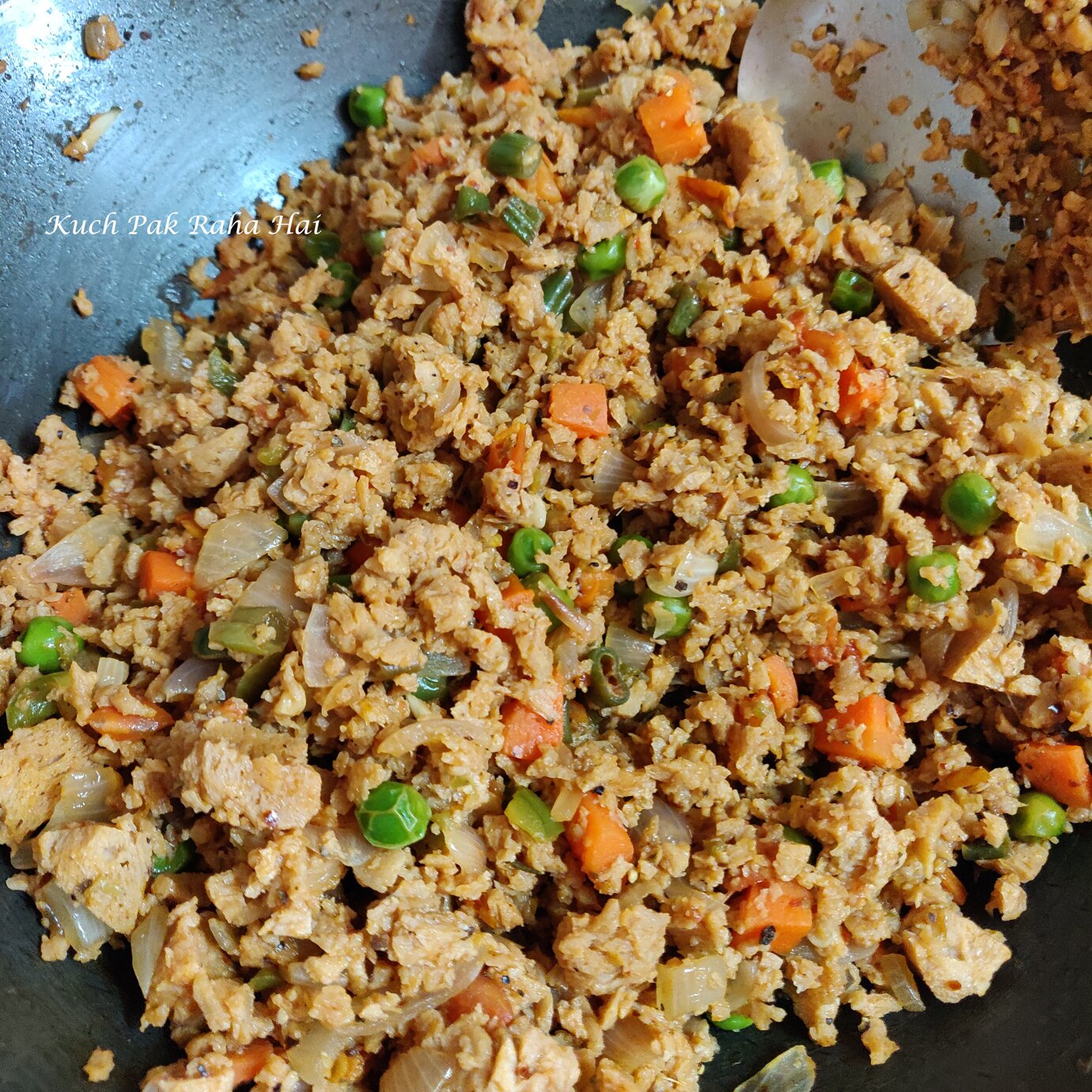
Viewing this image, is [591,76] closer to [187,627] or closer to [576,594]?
[576,594]

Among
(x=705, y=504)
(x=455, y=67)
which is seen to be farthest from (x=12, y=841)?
(x=455, y=67)

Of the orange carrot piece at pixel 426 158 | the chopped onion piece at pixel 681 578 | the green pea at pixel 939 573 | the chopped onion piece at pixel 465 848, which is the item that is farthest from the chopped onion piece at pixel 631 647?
the orange carrot piece at pixel 426 158

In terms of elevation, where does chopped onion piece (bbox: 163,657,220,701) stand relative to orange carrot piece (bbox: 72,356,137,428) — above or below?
below

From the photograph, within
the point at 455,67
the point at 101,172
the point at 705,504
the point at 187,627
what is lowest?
the point at 187,627

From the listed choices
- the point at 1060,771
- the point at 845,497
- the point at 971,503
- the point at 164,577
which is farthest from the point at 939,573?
the point at 164,577

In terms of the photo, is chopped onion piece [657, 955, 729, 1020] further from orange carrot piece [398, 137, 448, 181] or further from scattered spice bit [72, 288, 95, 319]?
scattered spice bit [72, 288, 95, 319]

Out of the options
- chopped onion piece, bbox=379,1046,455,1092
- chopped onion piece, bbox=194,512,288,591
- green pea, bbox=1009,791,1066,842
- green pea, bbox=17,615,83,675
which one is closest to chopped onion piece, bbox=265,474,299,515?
chopped onion piece, bbox=194,512,288,591

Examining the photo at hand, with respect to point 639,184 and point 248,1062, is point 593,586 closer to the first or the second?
point 639,184
